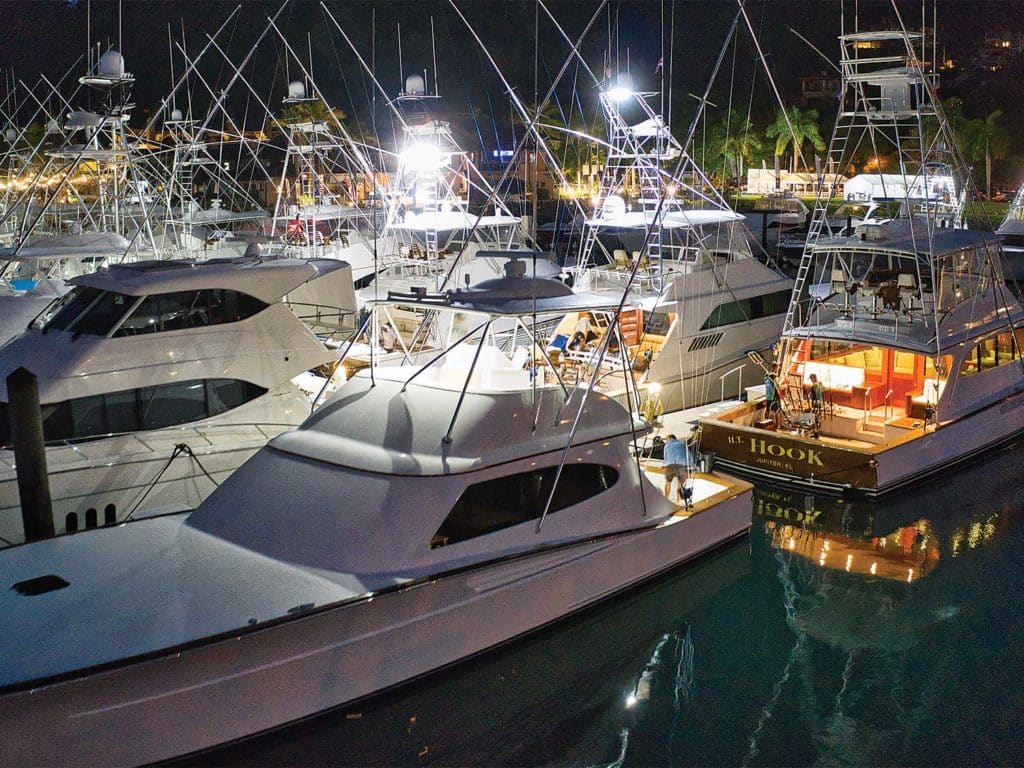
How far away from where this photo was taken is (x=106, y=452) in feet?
36.0

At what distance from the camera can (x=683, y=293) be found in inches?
670

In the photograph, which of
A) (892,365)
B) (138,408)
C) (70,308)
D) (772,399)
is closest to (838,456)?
(772,399)

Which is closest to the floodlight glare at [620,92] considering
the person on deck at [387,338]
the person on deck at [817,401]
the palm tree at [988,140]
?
the person on deck at [387,338]

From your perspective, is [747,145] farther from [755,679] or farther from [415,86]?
[755,679]

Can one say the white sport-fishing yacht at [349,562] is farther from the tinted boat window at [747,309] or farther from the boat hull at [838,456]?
the tinted boat window at [747,309]

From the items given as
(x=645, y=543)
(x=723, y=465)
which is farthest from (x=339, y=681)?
(x=723, y=465)

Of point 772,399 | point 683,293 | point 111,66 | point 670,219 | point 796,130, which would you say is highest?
point 796,130

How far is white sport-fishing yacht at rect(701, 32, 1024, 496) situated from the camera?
13594 millimetres

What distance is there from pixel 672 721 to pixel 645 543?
6.61 feet

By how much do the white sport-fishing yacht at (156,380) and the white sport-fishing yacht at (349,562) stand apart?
168 cm

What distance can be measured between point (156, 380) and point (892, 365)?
10.2 metres

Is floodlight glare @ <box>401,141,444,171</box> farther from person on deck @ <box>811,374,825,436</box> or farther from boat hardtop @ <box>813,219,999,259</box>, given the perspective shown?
person on deck @ <box>811,374,825,436</box>

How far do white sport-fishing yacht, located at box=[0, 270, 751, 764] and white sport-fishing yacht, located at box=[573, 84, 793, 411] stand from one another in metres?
5.89

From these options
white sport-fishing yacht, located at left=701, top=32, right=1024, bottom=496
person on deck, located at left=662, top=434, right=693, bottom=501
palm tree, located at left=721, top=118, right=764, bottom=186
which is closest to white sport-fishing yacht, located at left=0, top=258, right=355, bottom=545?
person on deck, located at left=662, top=434, right=693, bottom=501
